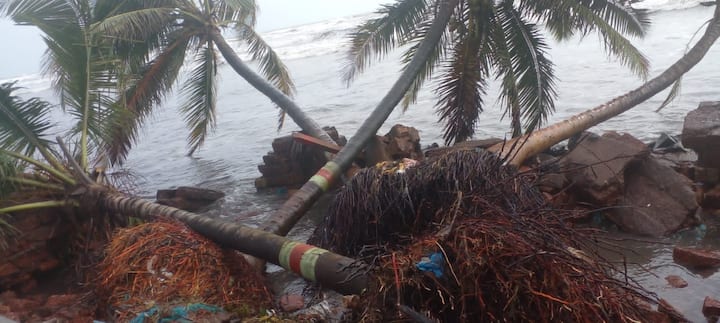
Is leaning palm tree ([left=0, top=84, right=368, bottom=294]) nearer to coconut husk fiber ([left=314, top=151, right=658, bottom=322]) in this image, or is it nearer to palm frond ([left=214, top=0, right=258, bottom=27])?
coconut husk fiber ([left=314, top=151, right=658, bottom=322])

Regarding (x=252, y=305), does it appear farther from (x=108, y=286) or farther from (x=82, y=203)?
(x=82, y=203)

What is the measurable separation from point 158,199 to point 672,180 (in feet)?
28.1

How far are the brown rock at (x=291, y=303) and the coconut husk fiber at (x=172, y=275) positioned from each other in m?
0.27

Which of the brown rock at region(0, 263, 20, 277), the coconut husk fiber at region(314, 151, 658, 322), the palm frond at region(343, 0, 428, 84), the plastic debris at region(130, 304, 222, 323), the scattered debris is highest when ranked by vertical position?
the palm frond at region(343, 0, 428, 84)

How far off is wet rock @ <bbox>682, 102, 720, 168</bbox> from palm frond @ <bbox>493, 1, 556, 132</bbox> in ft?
6.45

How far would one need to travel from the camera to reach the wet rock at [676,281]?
5395mm

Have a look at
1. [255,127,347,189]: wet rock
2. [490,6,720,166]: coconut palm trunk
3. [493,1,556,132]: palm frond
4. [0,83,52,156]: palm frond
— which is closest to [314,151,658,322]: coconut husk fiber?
[490,6,720,166]: coconut palm trunk

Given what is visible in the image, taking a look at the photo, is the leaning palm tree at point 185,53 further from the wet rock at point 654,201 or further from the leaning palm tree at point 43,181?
the wet rock at point 654,201

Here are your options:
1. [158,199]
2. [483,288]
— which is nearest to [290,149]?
[158,199]

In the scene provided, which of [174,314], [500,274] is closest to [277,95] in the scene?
[174,314]

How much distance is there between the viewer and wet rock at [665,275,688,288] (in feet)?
17.7

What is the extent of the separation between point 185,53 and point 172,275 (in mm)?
8160

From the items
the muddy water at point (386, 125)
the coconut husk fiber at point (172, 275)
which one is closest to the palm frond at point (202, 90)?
the muddy water at point (386, 125)

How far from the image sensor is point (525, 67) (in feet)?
30.4
